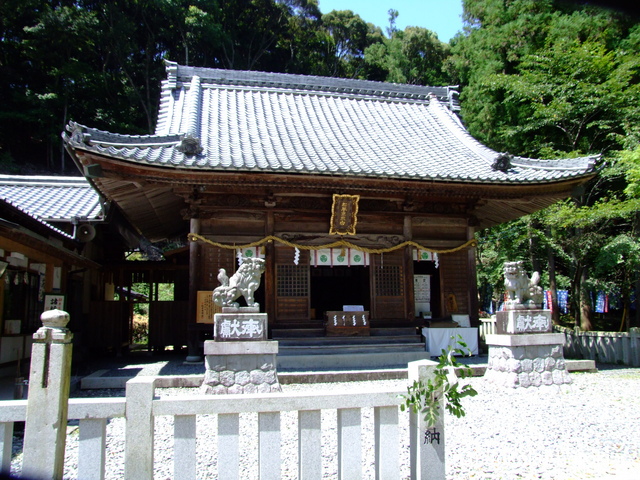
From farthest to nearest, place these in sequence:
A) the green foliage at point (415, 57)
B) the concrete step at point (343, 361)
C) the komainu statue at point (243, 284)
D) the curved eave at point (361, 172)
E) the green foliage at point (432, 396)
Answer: the green foliage at point (415, 57) < the concrete step at point (343, 361) < the curved eave at point (361, 172) < the komainu statue at point (243, 284) < the green foliage at point (432, 396)

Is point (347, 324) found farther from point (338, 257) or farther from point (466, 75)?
point (466, 75)

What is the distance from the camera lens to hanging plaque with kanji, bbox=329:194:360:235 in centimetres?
1116

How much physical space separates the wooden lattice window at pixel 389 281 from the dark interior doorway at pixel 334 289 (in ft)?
17.8

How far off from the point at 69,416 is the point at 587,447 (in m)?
5.16

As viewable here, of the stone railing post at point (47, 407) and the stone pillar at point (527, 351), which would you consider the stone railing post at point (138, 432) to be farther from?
the stone pillar at point (527, 351)

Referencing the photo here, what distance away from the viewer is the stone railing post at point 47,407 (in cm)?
299

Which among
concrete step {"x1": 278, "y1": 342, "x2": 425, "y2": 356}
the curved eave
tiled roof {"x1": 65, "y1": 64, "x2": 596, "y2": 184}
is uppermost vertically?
tiled roof {"x1": 65, "y1": 64, "x2": 596, "y2": 184}

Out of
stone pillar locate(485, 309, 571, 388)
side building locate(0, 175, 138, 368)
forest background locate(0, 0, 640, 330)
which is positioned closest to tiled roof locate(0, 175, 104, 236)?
side building locate(0, 175, 138, 368)

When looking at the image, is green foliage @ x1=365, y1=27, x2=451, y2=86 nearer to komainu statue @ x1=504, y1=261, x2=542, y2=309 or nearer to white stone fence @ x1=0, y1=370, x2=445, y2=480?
komainu statue @ x1=504, y1=261, x2=542, y2=309

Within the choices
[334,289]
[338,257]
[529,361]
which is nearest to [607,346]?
[529,361]

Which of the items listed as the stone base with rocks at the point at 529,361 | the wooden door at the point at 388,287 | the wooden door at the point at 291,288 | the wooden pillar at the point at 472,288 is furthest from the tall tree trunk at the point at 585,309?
the wooden door at the point at 291,288

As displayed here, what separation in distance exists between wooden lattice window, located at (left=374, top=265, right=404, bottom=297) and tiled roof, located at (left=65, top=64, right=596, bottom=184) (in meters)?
2.52

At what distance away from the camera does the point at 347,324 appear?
11.1 metres

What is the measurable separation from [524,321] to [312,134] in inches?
294
